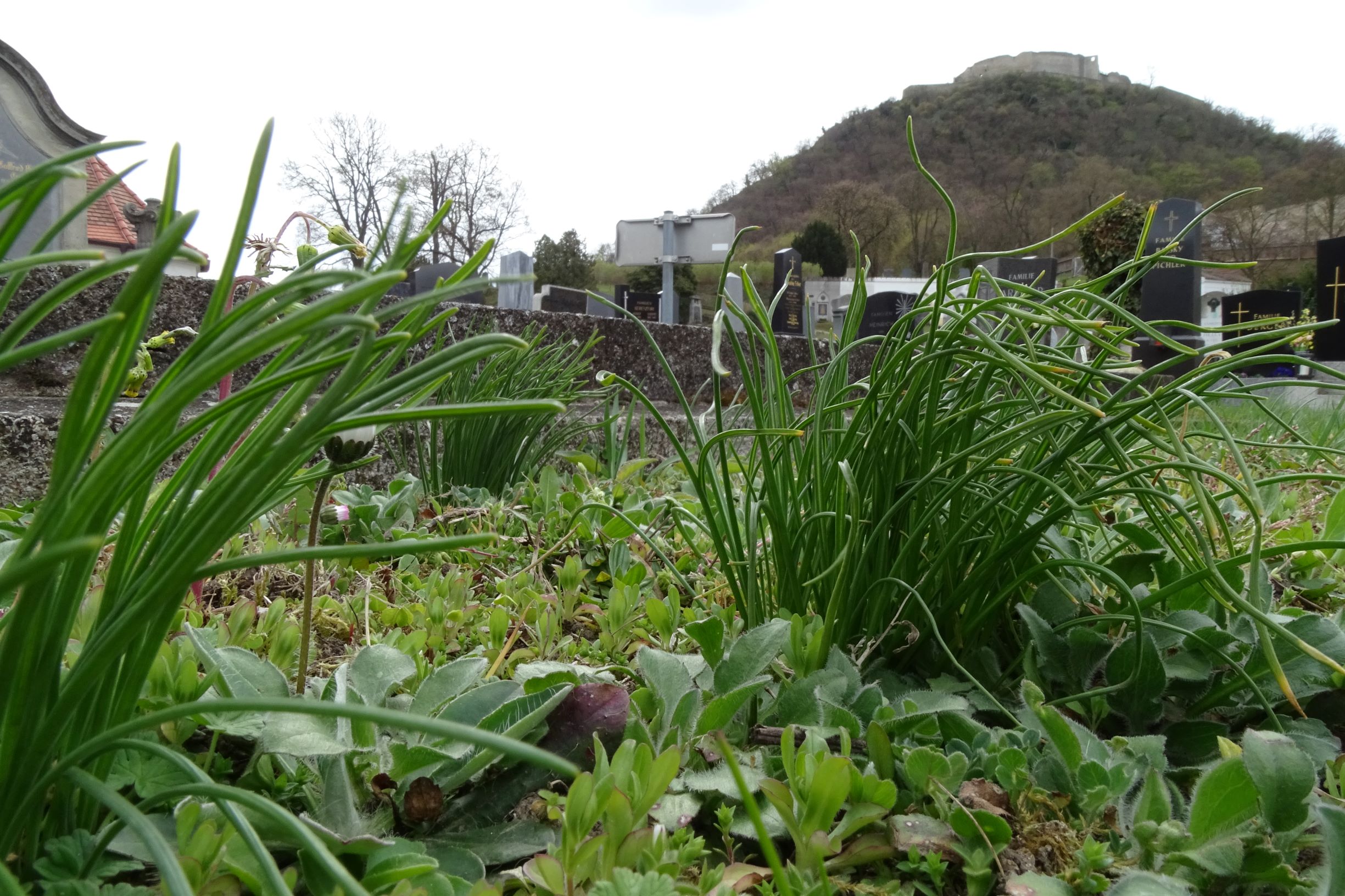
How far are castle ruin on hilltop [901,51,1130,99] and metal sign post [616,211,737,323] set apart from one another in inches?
2939

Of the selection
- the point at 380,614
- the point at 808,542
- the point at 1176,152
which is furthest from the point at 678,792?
the point at 1176,152

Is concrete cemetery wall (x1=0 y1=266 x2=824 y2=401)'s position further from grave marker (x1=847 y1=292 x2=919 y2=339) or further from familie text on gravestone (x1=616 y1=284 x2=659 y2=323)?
familie text on gravestone (x1=616 y1=284 x2=659 y2=323)

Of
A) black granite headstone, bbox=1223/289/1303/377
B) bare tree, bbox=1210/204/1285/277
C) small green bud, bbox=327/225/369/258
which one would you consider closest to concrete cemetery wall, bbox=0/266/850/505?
small green bud, bbox=327/225/369/258

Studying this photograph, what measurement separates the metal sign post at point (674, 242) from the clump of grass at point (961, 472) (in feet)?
35.9

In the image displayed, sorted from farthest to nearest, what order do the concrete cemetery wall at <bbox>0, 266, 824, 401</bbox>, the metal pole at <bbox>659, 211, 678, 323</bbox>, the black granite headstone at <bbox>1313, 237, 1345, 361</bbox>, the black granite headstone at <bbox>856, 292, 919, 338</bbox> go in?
the metal pole at <bbox>659, 211, 678, 323</bbox>
the black granite headstone at <bbox>856, 292, 919, 338</bbox>
the black granite headstone at <bbox>1313, 237, 1345, 361</bbox>
the concrete cemetery wall at <bbox>0, 266, 824, 401</bbox>

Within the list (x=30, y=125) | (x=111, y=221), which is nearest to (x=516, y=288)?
(x=30, y=125)

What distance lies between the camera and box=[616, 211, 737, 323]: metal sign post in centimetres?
1212

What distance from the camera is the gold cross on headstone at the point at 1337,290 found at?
27.8ft

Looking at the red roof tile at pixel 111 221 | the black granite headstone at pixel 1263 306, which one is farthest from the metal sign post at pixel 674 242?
the red roof tile at pixel 111 221

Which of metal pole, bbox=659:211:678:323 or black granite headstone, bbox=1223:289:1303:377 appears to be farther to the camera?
metal pole, bbox=659:211:678:323

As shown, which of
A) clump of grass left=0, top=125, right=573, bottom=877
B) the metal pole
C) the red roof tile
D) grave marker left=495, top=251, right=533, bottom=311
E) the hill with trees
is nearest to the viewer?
clump of grass left=0, top=125, right=573, bottom=877

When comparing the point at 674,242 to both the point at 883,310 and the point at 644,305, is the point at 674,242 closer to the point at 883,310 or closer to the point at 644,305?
the point at 644,305

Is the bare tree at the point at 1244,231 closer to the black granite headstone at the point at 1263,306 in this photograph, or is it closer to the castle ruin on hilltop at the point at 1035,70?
the black granite headstone at the point at 1263,306

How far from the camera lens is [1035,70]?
266ft
